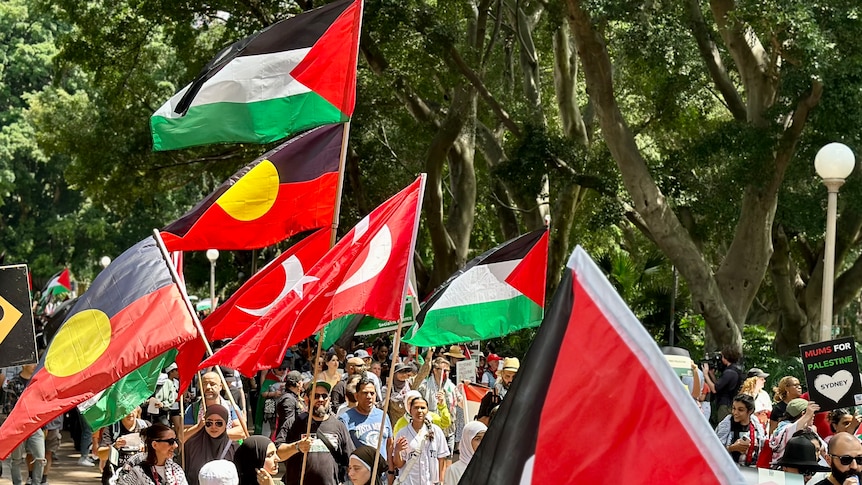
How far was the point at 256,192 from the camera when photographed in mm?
10266

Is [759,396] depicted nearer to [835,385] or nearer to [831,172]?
[831,172]

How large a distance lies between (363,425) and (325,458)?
129 cm

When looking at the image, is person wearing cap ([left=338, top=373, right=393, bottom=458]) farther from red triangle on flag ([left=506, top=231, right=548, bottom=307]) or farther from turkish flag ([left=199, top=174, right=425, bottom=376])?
turkish flag ([left=199, top=174, right=425, bottom=376])

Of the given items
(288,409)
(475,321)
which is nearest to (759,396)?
(475,321)

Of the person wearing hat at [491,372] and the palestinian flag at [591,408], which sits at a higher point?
the palestinian flag at [591,408]

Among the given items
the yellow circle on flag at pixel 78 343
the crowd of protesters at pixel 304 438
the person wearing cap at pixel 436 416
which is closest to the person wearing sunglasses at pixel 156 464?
the crowd of protesters at pixel 304 438

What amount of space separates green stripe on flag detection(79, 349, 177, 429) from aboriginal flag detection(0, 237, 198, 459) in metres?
0.64

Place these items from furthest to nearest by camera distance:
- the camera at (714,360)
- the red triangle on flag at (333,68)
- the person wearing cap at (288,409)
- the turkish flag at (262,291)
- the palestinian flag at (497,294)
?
the camera at (714,360), the person wearing cap at (288,409), the palestinian flag at (497,294), the red triangle on flag at (333,68), the turkish flag at (262,291)

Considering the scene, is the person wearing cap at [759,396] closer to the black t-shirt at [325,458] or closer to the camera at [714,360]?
the black t-shirt at [325,458]

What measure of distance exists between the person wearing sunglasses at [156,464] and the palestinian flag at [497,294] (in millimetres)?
3678

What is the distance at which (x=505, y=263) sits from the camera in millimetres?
11641

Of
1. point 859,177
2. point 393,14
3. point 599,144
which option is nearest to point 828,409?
point 859,177

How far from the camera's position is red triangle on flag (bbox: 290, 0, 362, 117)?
35.2 feet

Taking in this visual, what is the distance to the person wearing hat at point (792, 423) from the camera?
369 inches
